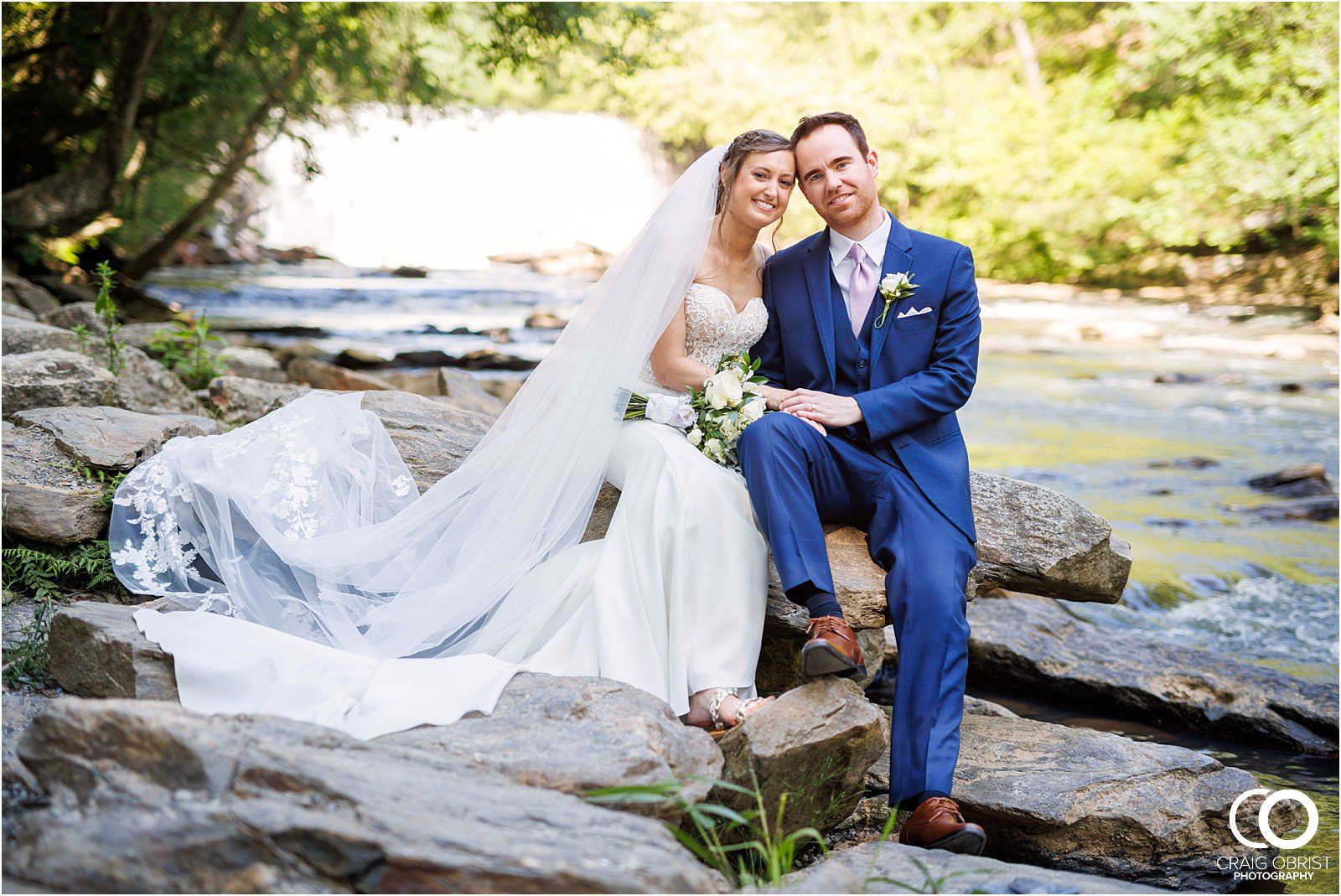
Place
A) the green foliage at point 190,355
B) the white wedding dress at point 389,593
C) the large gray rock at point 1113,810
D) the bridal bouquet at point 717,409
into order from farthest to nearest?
the green foliage at point 190,355 < the bridal bouquet at point 717,409 < the large gray rock at point 1113,810 < the white wedding dress at point 389,593

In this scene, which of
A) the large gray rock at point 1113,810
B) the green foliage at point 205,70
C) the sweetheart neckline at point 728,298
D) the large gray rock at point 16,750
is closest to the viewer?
the large gray rock at point 16,750

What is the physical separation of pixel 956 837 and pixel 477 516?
2086mm

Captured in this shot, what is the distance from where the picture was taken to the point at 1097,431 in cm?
1160

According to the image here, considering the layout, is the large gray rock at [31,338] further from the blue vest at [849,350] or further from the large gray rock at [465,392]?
the blue vest at [849,350]

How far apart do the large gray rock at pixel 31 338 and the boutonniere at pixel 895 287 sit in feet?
16.4

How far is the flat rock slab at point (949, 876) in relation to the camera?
264 centimetres

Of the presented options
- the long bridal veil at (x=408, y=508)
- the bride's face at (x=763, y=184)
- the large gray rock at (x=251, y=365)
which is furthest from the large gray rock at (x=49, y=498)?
the large gray rock at (x=251, y=365)

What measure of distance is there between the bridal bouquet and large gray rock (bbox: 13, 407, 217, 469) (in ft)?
6.76

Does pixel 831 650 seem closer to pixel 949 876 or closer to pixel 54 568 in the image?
pixel 949 876

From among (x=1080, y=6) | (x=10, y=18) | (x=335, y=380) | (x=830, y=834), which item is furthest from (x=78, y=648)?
(x=1080, y=6)

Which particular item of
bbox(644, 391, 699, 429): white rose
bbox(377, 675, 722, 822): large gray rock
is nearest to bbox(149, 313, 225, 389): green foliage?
bbox(644, 391, 699, 429): white rose

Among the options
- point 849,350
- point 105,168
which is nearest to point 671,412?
point 849,350

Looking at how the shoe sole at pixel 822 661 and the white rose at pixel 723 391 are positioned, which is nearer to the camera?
the shoe sole at pixel 822 661

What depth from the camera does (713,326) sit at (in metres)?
4.29
